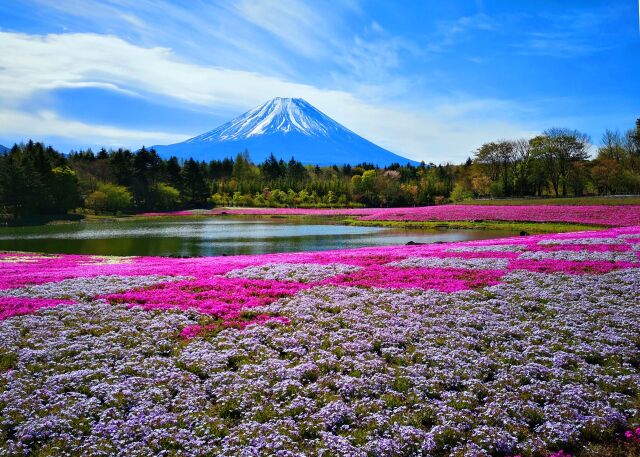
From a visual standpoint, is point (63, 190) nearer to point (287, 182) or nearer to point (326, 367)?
point (287, 182)

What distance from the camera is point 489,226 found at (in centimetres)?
6047

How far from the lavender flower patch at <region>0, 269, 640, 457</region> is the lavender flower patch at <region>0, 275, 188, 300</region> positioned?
2.56 m

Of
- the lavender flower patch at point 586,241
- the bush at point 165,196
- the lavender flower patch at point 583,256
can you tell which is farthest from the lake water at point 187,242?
the bush at point 165,196

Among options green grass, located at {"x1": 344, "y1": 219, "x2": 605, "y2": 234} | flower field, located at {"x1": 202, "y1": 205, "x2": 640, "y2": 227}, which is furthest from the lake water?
flower field, located at {"x1": 202, "y1": 205, "x2": 640, "y2": 227}

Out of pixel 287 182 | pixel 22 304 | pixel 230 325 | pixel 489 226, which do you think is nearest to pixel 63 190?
pixel 287 182

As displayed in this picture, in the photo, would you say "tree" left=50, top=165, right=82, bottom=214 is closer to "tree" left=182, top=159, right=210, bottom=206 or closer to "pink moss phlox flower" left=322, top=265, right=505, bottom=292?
"tree" left=182, top=159, right=210, bottom=206

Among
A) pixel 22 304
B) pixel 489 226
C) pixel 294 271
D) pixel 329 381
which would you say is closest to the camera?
pixel 329 381

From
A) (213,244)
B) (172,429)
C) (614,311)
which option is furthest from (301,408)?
(213,244)

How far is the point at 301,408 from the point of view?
28.6ft

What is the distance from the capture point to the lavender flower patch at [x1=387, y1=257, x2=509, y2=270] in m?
23.2

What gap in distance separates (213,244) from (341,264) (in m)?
25.5

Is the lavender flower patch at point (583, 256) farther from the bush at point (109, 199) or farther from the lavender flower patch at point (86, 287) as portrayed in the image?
the bush at point (109, 199)

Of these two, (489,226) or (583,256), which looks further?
(489,226)

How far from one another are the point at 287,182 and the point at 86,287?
129m
